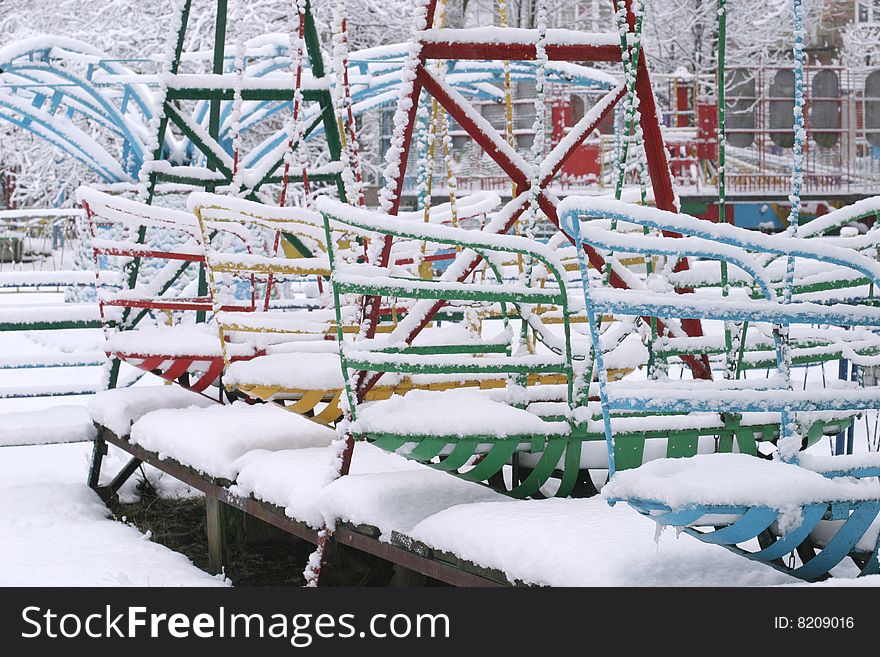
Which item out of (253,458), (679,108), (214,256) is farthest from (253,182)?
(679,108)

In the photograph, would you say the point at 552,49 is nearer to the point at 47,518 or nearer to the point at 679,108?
the point at 47,518

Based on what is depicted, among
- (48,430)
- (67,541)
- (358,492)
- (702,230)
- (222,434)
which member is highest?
(702,230)

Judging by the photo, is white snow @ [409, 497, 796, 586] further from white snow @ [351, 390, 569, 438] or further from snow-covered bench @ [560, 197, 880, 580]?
white snow @ [351, 390, 569, 438]

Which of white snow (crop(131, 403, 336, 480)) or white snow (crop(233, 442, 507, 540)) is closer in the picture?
white snow (crop(233, 442, 507, 540))

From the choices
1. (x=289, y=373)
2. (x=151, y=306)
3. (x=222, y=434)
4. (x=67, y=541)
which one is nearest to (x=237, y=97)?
(x=151, y=306)

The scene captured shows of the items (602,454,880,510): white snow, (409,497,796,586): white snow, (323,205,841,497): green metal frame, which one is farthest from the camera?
(323,205,841,497): green metal frame

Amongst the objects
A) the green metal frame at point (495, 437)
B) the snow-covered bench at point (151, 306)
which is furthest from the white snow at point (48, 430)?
the green metal frame at point (495, 437)

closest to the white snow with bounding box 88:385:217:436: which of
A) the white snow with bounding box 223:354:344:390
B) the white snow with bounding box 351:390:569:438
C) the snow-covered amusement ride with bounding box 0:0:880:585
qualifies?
the snow-covered amusement ride with bounding box 0:0:880:585

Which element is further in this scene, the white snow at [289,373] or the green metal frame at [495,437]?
the white snow at [289,373]

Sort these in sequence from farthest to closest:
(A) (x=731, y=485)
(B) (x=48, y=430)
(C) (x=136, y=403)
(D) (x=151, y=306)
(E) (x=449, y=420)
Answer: (B) (x=48, y=430) < (C) (x=136, y=403) < (D) (x=151, y=306) < (E) (x=449, y=420) < (A) (x=731, y=485)

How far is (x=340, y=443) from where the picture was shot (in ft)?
10.2

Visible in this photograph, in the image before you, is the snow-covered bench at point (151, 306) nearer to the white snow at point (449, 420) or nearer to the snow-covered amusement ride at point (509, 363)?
the snow-covered amusement ride at point (509, 363)

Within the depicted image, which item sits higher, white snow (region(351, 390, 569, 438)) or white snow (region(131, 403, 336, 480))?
white snow (region(351, 390, 569, 438))

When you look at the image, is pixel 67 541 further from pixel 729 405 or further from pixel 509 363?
pixel 729 405
